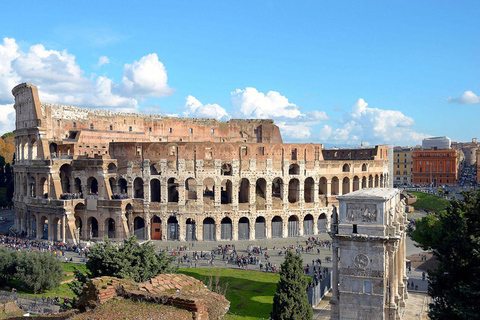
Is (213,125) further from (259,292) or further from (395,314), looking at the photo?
(395,314)

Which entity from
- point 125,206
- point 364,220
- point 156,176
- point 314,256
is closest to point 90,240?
point 125,206

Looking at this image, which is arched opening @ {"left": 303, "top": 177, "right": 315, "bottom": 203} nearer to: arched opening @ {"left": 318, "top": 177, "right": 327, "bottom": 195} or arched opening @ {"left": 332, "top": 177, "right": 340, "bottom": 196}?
arched opening @ {"left": 318, "top": 177, "right": 327, "bottom": 195}

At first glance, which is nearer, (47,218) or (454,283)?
(454,283)

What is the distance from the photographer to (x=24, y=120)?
174 feet

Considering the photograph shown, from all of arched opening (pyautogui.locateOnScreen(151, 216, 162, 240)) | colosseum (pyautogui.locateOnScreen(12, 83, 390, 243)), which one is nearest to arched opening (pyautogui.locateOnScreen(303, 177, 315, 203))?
colosseum (pyautogui.locateOnScreen(12, 83, 390, 243))

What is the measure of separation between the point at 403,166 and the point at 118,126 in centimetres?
7259

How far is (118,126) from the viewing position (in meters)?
59.1

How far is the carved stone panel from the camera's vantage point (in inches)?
891

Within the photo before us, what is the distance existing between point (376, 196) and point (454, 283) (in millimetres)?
5313

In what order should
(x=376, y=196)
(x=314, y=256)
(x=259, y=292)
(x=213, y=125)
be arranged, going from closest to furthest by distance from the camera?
(x=376, y=196) < (x=259, y=292) < (x=314, y=256) < (x=213, y=125)

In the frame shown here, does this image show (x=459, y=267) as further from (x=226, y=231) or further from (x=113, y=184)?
(x=113, y=184)

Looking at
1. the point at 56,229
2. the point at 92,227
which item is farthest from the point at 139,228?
the point at 56,229

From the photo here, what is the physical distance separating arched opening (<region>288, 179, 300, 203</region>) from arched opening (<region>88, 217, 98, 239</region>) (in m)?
23.1

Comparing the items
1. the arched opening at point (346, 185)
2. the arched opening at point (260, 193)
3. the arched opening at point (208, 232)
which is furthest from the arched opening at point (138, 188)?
the arched opening at point (346, 185)
